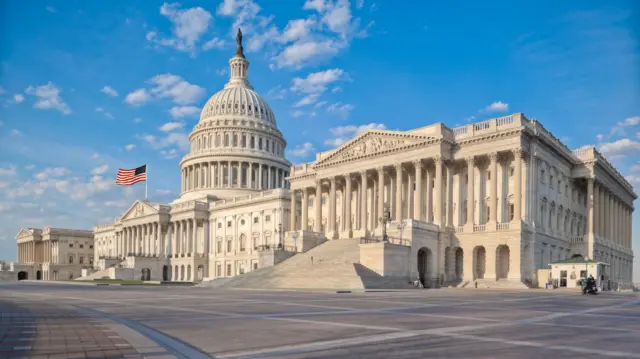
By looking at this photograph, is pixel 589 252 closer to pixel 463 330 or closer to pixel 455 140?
pixel 455 140

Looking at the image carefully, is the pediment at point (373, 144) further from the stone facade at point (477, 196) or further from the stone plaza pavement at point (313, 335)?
the stone plaza pavement at point (313, 335)

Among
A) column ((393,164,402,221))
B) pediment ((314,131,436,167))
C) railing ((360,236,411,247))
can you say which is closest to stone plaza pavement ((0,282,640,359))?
railing ((360,236,411,247))

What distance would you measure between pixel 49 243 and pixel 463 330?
175 meters

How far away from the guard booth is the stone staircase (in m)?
15.3

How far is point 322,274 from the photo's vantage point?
195ft

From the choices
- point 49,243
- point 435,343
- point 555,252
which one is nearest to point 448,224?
point 555,252

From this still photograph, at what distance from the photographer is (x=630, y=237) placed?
101938mm

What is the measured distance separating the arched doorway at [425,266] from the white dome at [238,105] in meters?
89.4

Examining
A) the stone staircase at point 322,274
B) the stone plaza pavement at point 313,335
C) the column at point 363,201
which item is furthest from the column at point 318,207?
the stone plaza pavement at point 313,335

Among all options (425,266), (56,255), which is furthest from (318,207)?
(56,255)

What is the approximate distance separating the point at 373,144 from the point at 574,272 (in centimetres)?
3066

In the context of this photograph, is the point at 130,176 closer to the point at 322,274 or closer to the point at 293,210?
the point at 293,210

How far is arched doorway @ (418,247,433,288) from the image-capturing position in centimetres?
6806

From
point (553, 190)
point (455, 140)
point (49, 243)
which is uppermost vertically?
point (455, 140)
